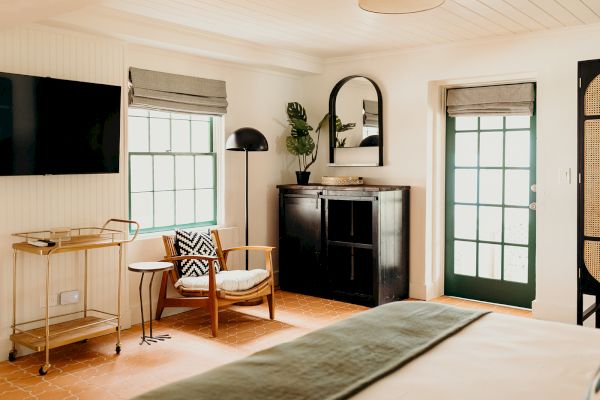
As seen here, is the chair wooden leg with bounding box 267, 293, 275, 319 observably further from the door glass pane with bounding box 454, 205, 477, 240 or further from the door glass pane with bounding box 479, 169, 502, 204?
the door glass pane with bounding box 479, 169, 502, 204

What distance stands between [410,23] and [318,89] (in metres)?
1.94

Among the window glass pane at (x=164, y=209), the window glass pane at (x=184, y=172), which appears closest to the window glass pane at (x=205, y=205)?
the window glass pane at (x=184, y=172)

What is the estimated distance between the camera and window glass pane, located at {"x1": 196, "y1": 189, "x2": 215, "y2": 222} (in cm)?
566

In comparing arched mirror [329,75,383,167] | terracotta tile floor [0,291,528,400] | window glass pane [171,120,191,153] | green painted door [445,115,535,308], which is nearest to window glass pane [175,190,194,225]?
window glass pane [171,120,191,153]

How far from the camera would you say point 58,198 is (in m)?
4.36

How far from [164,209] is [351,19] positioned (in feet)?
7.79

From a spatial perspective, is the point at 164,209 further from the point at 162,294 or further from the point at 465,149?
the point at 465,149

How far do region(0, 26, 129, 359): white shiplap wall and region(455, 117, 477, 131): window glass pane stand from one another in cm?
322

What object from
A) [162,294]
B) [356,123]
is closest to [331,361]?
[162,294]

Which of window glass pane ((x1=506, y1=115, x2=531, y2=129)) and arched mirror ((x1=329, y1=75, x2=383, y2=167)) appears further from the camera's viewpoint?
arched mirror ((x1=329, y1=75, x2=383, y2=167))

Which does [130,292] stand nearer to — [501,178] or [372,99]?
[372,99]

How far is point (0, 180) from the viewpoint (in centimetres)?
401

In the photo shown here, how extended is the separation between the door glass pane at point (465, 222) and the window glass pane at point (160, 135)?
2.93 meters

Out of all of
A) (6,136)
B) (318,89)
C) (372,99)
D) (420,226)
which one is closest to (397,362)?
(6,136)
